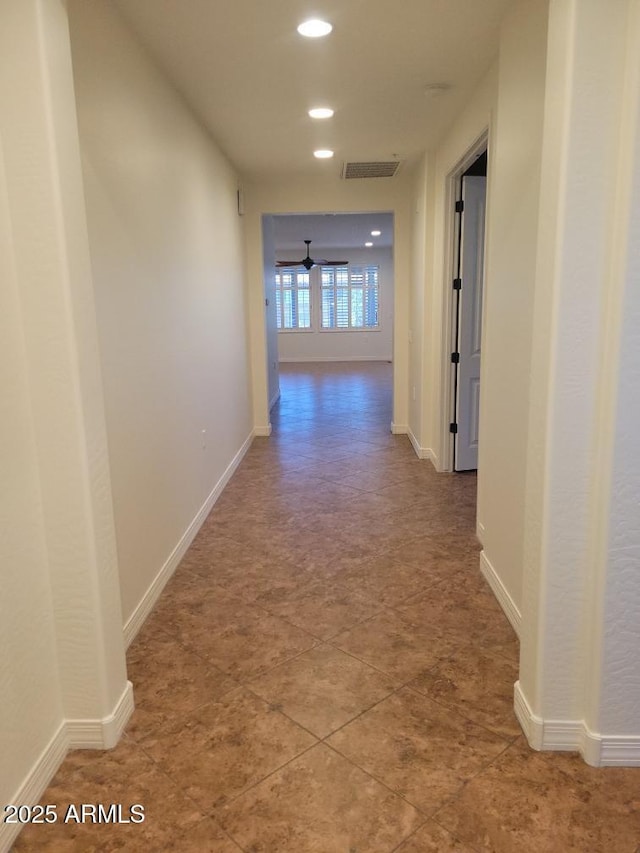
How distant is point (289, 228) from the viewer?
10766mm

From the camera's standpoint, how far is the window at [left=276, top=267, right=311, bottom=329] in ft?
47.4

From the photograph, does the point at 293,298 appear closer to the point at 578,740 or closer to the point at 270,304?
the point at 270,304

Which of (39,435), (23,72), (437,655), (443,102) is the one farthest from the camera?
(443,102)

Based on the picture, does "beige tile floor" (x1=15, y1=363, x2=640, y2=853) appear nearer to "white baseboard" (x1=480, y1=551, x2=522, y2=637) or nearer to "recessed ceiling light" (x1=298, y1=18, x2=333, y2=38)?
"white baseboard" (x1=480, y1=551, x2=522, y2=637)

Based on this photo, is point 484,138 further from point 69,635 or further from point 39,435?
point 69,635

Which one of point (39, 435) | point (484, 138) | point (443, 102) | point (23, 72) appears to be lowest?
point (39, 435)

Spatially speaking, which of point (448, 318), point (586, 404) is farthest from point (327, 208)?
point (586, 404)

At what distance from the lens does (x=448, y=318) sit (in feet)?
16.1

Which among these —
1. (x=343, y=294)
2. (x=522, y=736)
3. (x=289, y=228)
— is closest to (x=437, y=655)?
(x=522, y=736)

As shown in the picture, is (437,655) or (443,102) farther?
(443,102)

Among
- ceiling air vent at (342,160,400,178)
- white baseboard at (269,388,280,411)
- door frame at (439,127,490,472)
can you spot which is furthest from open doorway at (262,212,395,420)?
door frame at (439,127,490,472)

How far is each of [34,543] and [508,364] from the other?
2.05 metres

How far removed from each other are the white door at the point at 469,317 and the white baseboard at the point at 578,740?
10.3 feet

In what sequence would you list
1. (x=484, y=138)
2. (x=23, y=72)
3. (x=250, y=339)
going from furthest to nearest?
(x=250, y=339)
(x=484, y=138)
(x=23, y=72)
